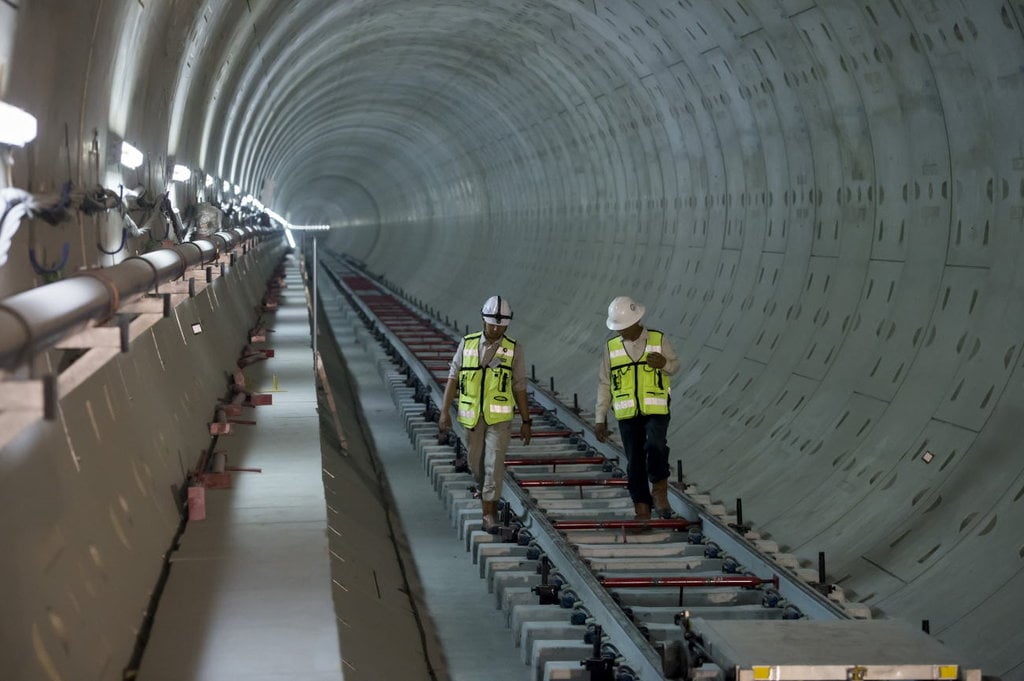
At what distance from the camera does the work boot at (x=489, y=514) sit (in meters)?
10.0

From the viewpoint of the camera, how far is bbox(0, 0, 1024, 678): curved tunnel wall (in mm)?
7883

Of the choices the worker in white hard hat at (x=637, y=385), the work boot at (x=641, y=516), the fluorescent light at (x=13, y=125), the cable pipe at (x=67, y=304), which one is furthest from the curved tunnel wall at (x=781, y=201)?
the worker in white hard hat at (x=637, y=385)

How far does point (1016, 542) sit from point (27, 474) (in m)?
5.23

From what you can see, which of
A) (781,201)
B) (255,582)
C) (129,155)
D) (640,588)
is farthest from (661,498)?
(129,155)

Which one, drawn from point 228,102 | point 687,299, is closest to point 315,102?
point 228,102

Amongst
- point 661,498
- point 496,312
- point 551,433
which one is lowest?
point 551,433

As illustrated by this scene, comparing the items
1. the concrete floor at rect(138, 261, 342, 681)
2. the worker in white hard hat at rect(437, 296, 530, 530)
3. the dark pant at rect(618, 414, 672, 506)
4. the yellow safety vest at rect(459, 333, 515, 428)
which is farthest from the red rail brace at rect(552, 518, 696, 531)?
the concrete floor at rect(138, 261, 342, 681)

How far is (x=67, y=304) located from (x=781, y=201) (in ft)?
31.0

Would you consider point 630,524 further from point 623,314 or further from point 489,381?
point 623,314

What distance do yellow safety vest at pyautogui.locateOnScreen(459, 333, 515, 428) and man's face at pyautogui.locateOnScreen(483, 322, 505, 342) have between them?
0.15 ft

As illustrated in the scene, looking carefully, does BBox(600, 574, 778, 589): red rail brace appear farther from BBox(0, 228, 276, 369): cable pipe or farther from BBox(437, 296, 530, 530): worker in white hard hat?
BBox(0, 228, 276, 369): cable pipe

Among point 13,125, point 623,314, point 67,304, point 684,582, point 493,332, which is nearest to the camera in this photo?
point 67,304

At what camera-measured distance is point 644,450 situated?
31.9ft

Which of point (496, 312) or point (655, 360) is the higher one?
point (496, 312)
